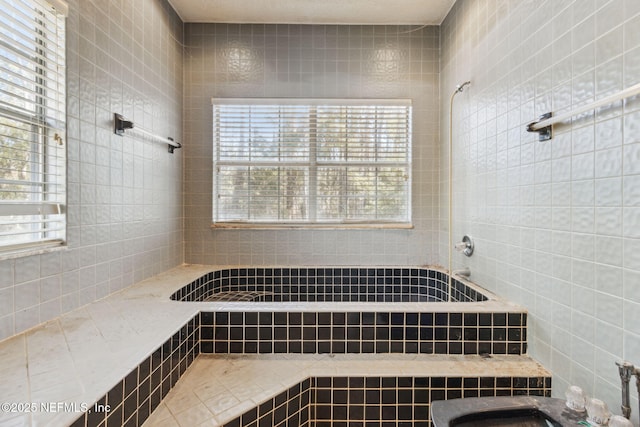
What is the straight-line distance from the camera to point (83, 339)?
117cm

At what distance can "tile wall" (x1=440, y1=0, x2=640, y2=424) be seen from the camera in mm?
1038

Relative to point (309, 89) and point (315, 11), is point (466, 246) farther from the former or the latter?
point (315, 11)

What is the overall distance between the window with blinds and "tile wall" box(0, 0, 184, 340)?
0.18 ft

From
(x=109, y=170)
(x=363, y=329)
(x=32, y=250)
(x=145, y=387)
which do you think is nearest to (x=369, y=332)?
(x=363, y=329)

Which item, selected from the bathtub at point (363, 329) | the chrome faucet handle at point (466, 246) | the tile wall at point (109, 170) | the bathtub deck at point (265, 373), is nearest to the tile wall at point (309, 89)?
the tile wall at point (109, 170)

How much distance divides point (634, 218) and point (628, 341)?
41cm

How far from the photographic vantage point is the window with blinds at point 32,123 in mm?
1201

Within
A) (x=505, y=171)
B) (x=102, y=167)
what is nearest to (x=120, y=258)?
(x=102, y=167)

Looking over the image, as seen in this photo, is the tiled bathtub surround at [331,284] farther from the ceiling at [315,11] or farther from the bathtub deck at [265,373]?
the ceiling at [315,11]

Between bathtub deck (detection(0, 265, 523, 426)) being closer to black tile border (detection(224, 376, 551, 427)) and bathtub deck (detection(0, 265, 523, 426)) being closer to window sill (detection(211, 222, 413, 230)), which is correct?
black tile border (detection(224, 376, 551, 427))

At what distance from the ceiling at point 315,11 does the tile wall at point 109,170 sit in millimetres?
272

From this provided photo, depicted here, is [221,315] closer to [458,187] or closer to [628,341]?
[628,341]

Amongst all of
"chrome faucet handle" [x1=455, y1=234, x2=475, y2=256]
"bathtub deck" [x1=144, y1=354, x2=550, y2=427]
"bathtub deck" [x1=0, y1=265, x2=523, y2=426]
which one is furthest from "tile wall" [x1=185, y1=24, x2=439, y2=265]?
"bathtub deck" [x1=144, y1=354, x2=550, y2=427]

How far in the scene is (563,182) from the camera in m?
1.30
